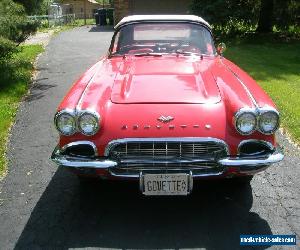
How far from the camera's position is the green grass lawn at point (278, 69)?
7.16 meters

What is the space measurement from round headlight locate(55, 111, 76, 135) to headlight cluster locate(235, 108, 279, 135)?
1.39 metres

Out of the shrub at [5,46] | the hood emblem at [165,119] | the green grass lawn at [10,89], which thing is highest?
the shrub at [5,46]

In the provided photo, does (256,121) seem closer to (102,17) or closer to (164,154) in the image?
(164,154)

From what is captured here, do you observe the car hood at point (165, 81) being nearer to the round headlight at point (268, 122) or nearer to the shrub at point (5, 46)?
the round headlight at point (268, 122)

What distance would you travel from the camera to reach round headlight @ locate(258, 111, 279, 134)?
3693 mm

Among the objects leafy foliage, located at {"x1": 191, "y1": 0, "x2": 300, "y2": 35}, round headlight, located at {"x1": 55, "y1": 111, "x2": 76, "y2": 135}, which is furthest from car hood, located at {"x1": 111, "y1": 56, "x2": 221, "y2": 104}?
leafy foliage, located at {"x1": 191, "y1": 0, "x2": 300, "y2": 35}

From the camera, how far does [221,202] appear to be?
414cm

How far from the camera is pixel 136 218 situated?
384cm

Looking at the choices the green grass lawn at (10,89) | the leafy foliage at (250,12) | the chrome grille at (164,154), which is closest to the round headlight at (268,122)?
the chrome grille at (164,154)

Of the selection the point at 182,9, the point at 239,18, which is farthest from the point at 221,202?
the point at 182,9

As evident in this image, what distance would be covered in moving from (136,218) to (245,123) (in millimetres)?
1267

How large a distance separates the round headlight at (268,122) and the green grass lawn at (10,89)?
2.96 metres

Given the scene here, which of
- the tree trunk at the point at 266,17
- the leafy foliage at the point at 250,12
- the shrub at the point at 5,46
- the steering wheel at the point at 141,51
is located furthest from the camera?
the tree trunk at the point at 266,17

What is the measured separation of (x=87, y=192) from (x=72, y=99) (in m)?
1.00
